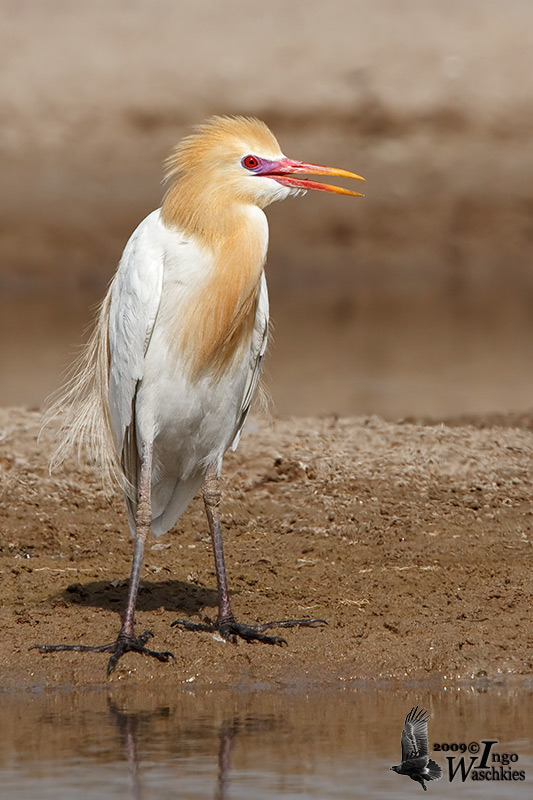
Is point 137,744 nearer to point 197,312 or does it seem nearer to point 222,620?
point 222,620

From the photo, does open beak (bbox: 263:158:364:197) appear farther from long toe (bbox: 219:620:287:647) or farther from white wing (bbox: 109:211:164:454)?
long toe (bbox: 219:620:287:647)

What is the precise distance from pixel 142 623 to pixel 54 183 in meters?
23.3

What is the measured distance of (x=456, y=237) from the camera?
29.1 metres

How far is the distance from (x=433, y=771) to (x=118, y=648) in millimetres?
1707

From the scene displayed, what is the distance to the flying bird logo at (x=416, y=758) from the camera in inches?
176

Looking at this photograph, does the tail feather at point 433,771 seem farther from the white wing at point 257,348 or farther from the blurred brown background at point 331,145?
the blurred brown background at point 331,145

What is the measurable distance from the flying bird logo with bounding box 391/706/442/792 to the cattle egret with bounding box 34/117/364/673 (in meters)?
1.26

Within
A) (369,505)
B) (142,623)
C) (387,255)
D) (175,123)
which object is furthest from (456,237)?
(142,623)

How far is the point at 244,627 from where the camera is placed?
6.03m

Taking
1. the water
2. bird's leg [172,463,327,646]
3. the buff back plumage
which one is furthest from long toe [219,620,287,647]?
the buff back plumage

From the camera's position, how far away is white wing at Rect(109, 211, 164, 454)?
593 centimetres

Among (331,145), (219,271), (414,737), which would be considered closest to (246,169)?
(219,271)

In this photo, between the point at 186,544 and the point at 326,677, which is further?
the point at 186,544

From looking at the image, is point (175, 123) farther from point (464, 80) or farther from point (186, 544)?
point (186, 544)
